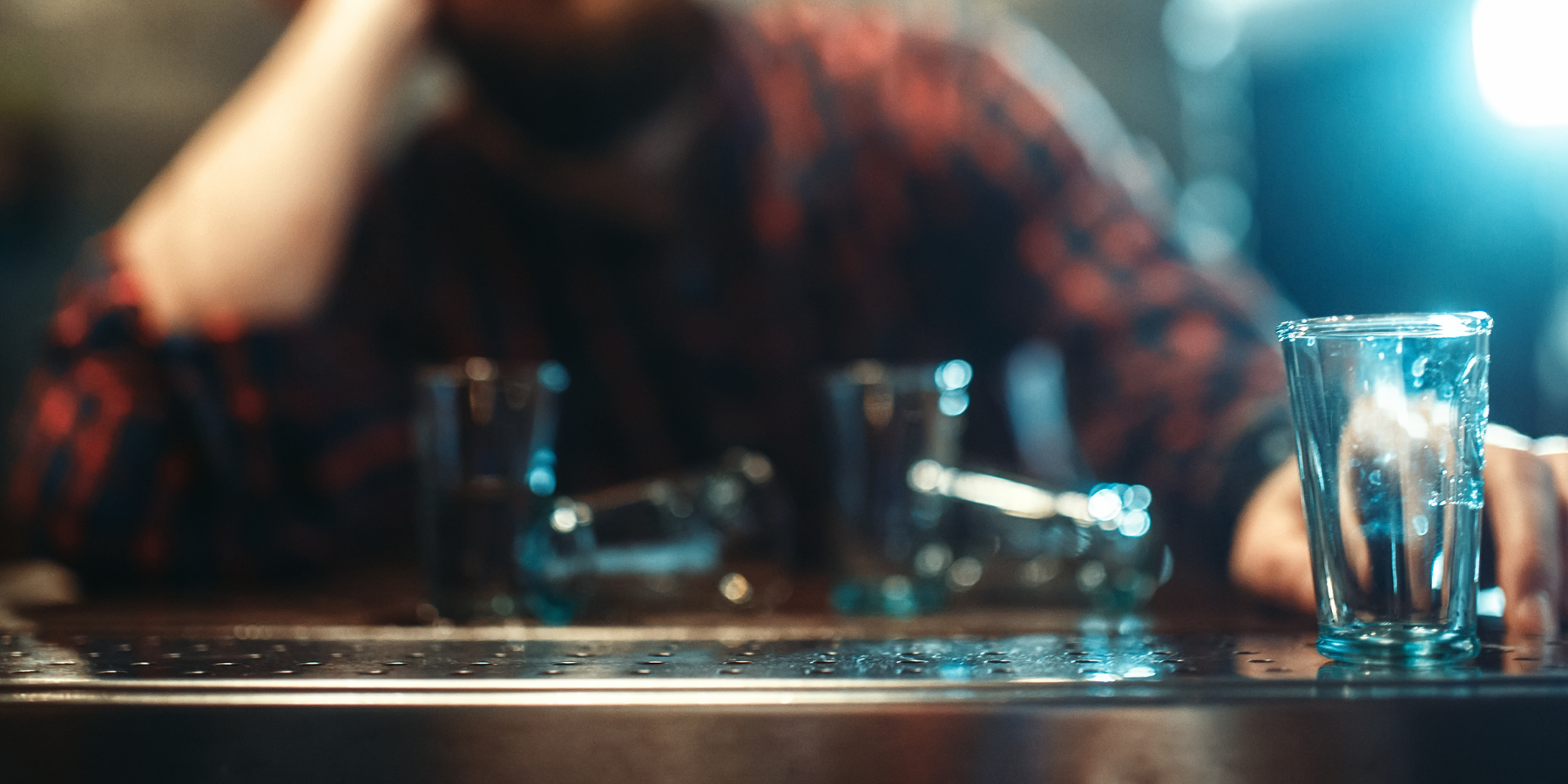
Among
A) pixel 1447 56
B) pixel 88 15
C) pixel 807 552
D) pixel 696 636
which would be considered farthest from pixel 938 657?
pixel 88 15

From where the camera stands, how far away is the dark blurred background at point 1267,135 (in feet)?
6.53

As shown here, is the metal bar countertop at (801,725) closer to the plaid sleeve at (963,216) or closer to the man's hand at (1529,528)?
the man's hand at (1529,528)

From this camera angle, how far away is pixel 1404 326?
337 millimetres

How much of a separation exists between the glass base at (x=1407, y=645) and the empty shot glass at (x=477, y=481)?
0.38 metres

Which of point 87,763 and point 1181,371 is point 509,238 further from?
point 87,763

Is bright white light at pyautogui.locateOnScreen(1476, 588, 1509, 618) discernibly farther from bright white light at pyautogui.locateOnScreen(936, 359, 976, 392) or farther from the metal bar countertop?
bright white light at pyautogui.locateOnScreen(936, 359, 976, 392)

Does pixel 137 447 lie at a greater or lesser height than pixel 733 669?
greater

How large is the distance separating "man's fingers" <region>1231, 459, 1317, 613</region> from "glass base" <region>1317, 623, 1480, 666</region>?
0.12 metres

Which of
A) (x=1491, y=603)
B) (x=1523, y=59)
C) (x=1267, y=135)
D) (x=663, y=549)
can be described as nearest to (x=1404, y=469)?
(x=1491, y=603)

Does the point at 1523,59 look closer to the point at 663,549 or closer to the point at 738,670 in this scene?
the point at 663,549

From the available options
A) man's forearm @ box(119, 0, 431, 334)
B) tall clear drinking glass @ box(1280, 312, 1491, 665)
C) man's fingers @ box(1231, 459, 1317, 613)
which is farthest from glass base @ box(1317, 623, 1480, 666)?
man's forearm @ box(119, 0, 431, 334)

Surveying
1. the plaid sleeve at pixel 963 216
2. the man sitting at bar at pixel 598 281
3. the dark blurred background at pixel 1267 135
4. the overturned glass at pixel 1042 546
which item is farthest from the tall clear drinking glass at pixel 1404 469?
the dark blurred background at pixel 1267 135

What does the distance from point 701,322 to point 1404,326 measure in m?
0.92

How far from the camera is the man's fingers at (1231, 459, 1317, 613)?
1.61ft
